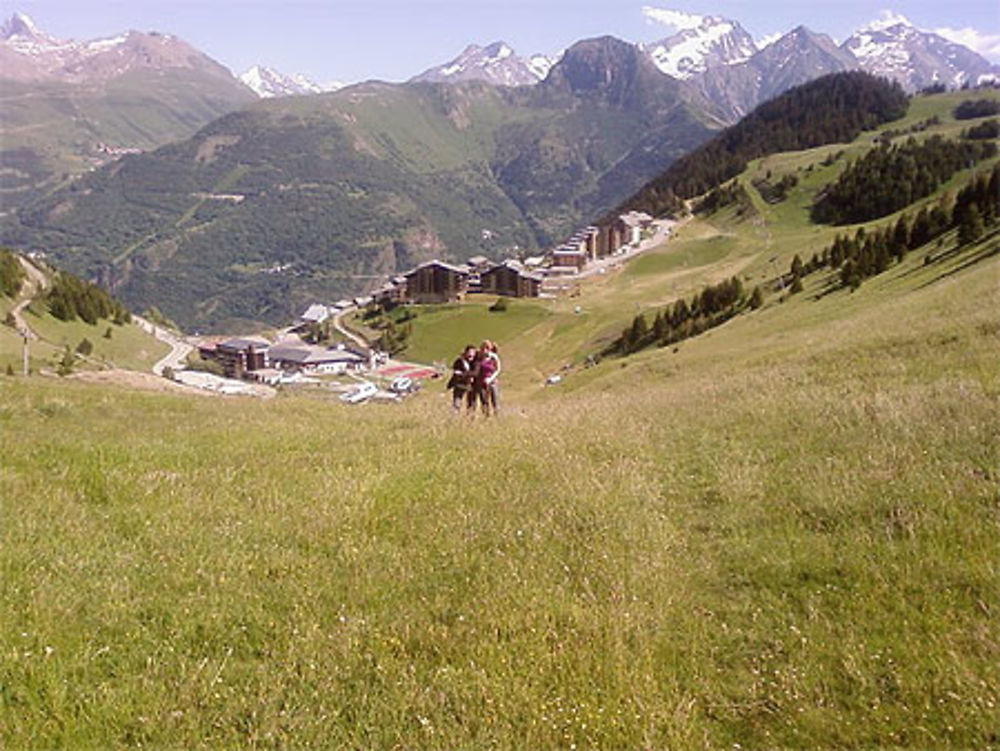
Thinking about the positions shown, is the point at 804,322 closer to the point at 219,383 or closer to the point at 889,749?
the point at 889,749

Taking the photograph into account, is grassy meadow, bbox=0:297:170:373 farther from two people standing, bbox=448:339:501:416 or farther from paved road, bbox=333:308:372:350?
two people standing, bbox=448:339:501:416

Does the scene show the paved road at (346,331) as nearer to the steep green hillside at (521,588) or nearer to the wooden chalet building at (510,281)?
the wooden chalet building at (510,281)

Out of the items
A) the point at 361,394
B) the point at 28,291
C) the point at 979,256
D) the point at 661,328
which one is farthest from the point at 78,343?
the point at 979,256

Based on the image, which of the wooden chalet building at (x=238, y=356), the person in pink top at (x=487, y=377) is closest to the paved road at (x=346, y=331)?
the wooden chalet building at (x=238, y=356)

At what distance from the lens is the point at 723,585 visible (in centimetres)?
674

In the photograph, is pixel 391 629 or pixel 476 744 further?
pixel 391 629

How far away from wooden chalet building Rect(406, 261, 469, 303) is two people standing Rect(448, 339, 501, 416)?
4731 inches

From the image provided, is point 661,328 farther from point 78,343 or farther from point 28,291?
point 28,291

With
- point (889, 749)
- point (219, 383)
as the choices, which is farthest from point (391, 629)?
point (219, 383)

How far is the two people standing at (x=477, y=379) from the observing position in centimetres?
1819

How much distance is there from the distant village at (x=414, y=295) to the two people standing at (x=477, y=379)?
70560 millimetres

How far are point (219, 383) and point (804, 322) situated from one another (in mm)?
77884

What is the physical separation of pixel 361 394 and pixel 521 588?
7816 centimetres

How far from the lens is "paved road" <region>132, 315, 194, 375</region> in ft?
367
